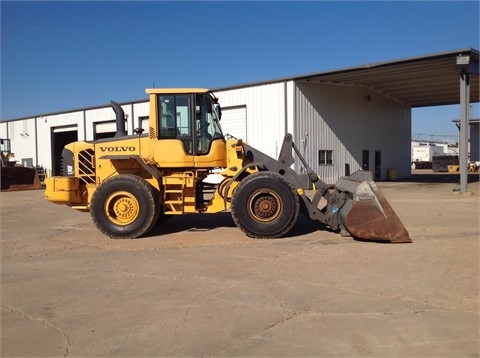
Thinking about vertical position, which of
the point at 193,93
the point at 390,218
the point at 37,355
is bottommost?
the point at 37,355

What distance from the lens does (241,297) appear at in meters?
5.24

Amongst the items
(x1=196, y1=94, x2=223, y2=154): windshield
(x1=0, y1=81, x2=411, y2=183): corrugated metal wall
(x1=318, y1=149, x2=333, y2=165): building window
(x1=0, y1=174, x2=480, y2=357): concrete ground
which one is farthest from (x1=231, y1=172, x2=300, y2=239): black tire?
(x1=318, y1=149, x2=333, y2=165): building window

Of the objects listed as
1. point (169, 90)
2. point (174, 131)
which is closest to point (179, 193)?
point (174, 131)

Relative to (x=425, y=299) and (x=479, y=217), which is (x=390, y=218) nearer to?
(x=425, y=299)

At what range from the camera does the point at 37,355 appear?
3830mm

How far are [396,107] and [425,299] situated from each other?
106ft

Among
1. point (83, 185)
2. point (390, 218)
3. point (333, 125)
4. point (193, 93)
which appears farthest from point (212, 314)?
point (333, 125)

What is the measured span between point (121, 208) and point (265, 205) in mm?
3060

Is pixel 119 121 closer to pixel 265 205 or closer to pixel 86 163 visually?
pixel 86 163

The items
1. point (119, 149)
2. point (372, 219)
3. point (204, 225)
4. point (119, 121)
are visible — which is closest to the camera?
point (372, 219)

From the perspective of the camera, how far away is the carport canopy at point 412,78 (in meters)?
20.8

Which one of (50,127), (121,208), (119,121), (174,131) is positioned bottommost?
(121,208)

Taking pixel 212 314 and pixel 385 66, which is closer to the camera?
pixel 212 314

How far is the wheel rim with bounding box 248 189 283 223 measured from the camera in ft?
29.2
